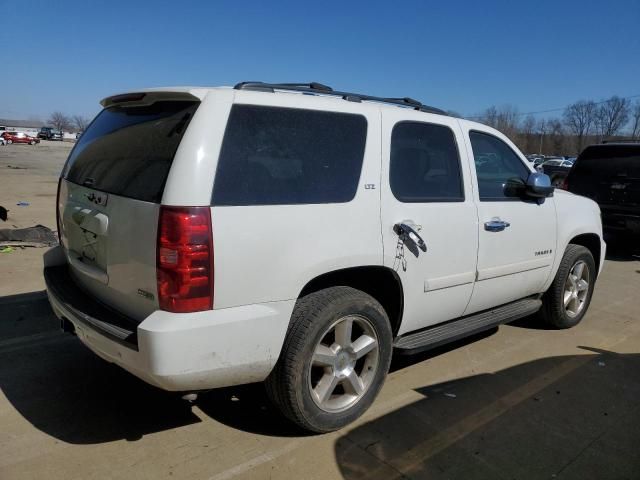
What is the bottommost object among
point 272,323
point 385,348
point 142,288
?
point 385,348

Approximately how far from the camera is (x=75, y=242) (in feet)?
10.4

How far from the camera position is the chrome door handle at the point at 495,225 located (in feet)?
12.4

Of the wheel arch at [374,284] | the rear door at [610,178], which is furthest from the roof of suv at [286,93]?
the rear door at [610,178]

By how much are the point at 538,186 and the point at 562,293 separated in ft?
4.31

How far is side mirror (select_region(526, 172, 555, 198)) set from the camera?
4086 mm

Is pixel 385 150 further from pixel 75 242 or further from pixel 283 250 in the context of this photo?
pixel 75 242

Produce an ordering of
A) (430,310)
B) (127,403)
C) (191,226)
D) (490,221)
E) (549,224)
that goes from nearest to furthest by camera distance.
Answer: (191,226), (127,403), (430,310), (490,221), (549,224)

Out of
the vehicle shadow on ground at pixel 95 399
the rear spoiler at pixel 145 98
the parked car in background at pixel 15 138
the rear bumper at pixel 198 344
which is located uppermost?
the parked car in background at pixel 15 138

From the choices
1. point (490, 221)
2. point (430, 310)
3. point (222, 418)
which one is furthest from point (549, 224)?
point (222, 418)

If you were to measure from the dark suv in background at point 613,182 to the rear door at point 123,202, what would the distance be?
26.3 ft

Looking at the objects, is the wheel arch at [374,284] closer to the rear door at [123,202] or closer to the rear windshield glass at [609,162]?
the rear door at [123,202]

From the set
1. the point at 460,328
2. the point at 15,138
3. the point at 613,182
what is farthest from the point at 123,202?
the point at 15,138

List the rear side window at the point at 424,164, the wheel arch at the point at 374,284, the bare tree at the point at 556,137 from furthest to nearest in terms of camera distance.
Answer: the bare tree at the point at 556,137 < the rear side window at the point at 424,164 < the wheel arch at the point at 374,284

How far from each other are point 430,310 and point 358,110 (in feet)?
4.66
